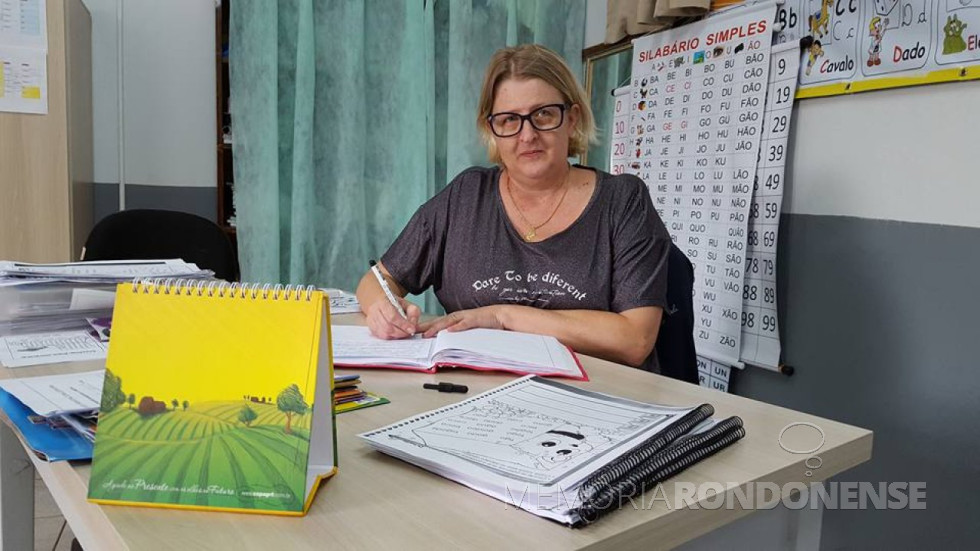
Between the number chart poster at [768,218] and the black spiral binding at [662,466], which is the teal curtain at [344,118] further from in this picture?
the black spiral binding at [662,466]

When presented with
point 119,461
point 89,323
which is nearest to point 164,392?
point 119,461

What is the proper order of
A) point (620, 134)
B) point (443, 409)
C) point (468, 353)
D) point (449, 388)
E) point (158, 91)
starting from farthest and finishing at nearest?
point (620, 134) < point (158, 91) < point (468, 353) < point (449, 388) < point (443, 409)

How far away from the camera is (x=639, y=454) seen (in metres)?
0.63

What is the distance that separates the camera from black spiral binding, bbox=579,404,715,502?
1.89 feet

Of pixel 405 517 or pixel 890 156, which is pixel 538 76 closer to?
pixel 890 156

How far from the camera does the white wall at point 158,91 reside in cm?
248

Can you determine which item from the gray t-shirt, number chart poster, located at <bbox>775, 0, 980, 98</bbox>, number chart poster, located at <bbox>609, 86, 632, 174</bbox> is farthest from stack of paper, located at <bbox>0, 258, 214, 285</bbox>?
number chart poster, located at <bbox>609, 86, 632, 174</bbox>

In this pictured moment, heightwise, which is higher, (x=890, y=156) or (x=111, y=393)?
(x=890, y=156)

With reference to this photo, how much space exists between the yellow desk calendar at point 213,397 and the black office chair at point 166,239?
1.34m

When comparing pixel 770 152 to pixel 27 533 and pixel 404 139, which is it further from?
pixel 27 533

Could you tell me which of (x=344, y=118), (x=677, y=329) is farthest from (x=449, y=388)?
(x=344, y=118)

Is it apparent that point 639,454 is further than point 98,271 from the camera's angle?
No

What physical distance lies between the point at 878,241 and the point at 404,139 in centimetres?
176

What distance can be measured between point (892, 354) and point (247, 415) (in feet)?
5.54
